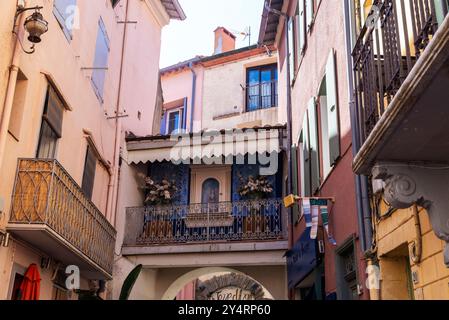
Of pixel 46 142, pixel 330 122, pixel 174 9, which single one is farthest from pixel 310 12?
pixel 174 9

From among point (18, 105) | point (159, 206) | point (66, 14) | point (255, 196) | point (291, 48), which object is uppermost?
point (291, 48)

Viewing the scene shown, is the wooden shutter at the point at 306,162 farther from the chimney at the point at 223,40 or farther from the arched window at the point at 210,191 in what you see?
the chimney at the point at 223,40

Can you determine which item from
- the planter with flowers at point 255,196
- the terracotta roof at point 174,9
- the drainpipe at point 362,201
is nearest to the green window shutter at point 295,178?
the planter with flowers at point 255,196

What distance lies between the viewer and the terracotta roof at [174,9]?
64.3 ft

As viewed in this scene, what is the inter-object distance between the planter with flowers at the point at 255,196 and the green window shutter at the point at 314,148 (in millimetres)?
3895

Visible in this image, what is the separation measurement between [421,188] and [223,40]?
73.9 feet

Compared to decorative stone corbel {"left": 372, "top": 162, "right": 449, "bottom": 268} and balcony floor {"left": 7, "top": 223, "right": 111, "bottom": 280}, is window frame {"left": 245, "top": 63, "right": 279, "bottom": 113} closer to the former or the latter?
balcony floor {"left": 7, "top": 223, "right": 111, "bottom": 280}

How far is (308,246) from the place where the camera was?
1042 centimetres

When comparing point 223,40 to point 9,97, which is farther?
point 223,40

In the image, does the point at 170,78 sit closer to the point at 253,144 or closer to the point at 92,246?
the point at 253,144

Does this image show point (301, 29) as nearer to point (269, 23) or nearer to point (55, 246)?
point (269, 23)

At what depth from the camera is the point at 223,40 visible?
1054 inches

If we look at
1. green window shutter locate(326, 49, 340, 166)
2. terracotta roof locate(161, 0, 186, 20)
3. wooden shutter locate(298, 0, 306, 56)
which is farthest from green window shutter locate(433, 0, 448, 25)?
terracotta roof locate(161, 0, 186, 20)
